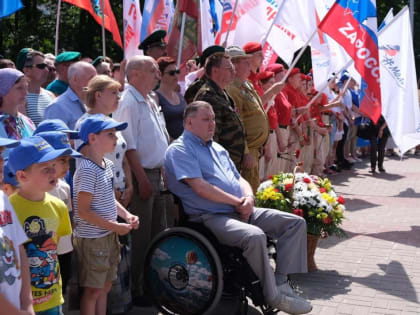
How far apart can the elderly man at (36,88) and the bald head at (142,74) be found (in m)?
0.82

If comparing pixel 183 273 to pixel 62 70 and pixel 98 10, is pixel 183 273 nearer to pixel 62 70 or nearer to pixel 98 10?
pixel 62 70

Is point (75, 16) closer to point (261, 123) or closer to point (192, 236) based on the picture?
point (261, 123)

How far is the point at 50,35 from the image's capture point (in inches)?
818

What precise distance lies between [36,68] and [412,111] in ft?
15.4

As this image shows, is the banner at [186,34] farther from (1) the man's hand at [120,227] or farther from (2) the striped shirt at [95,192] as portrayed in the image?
(1) the man's hand at [120,227]

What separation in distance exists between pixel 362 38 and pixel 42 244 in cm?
538

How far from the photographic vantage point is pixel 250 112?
Answer: 6.17 meters

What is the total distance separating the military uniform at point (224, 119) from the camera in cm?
541

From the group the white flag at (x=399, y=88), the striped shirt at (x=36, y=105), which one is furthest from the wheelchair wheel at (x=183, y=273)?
the white flag at (x=399, y=88)

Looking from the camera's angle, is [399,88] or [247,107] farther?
[399,88]

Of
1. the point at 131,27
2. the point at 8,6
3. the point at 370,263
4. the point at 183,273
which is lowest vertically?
the point at 370,263

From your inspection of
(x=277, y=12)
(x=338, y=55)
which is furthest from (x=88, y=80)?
(x=338, y=55)

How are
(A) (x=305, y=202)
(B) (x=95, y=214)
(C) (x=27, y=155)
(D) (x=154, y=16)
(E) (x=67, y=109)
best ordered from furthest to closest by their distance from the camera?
(D) (x=154, y=16) < (A) (x=305, y=202) < (E) (x=67, y=109) < (B) (x=95, y=214) < (C) (x=27, y=155)

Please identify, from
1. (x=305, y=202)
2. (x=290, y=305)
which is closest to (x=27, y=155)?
(x=290, y=305)
